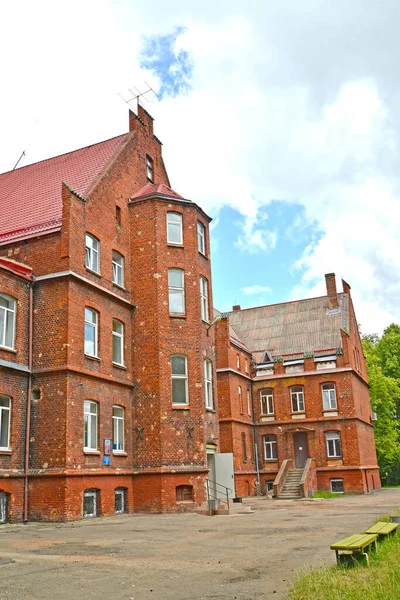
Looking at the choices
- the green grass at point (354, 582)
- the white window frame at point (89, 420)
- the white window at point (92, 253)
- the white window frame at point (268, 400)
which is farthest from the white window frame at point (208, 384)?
the green grass at point (354, 582)

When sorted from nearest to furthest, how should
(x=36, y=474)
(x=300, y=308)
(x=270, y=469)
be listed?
(x=36, y=474), (x=270, y=469), (x=300, y=308)

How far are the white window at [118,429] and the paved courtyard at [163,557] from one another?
4786 mm

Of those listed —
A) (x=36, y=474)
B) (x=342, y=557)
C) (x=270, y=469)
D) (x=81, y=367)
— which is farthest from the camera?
(x=270, y=469)

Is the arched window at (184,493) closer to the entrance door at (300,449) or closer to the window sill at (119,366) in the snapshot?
the window sill at (119,366)

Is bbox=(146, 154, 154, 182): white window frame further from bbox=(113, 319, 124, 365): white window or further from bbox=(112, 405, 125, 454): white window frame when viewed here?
bbox=(112, 405, 125, 454): white window frame

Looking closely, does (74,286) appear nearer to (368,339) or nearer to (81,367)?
(81,367)

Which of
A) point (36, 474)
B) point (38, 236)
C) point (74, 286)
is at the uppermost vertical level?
point (38, 236)

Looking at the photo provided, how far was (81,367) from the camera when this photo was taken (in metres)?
21.3

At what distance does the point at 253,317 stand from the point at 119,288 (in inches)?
976

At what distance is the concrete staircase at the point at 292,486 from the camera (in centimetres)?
3606

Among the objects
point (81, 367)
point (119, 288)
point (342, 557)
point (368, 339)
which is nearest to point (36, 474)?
point (81, 367)

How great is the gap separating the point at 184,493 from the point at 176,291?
8440 millimetres

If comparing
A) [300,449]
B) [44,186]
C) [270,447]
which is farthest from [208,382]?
[300,449]

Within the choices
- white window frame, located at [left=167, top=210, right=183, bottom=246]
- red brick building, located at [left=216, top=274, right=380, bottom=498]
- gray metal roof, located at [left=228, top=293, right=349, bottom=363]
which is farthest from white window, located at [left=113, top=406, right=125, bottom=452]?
gray metal roof, located at [left=228, top=293, right=349, bottom=363]
